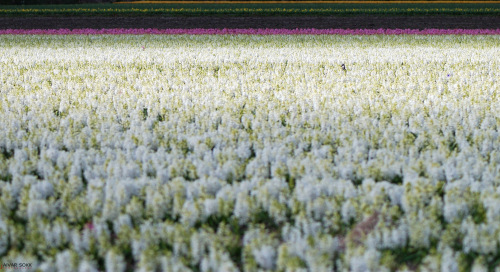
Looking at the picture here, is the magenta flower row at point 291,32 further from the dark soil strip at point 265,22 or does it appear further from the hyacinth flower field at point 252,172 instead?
the hyacinth flower field at point 252,172

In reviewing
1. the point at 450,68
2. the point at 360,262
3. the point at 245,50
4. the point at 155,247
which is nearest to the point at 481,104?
the point at 450,68

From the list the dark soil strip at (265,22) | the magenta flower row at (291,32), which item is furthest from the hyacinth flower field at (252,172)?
the dark soil strip at (265,22)

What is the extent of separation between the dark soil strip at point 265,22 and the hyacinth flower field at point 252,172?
13.0m

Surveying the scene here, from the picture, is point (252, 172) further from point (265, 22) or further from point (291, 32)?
point (265, 22)

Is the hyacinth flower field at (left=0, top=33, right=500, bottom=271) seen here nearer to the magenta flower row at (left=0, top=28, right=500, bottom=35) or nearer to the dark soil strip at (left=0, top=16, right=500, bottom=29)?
the magenta flower row at (left=0, top=28, right=500, bottom=35)

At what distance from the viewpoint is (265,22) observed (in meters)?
22.6

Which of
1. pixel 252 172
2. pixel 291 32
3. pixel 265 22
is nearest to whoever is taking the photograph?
pixel 252 172

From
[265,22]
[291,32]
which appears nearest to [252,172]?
[291,32]

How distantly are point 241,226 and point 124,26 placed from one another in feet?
67.6

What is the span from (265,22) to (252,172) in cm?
1869

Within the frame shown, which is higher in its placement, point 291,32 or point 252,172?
point 291,32

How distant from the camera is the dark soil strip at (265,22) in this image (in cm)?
2217

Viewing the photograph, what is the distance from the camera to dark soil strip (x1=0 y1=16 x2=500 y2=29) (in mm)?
22172

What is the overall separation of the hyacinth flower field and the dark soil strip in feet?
42.6
